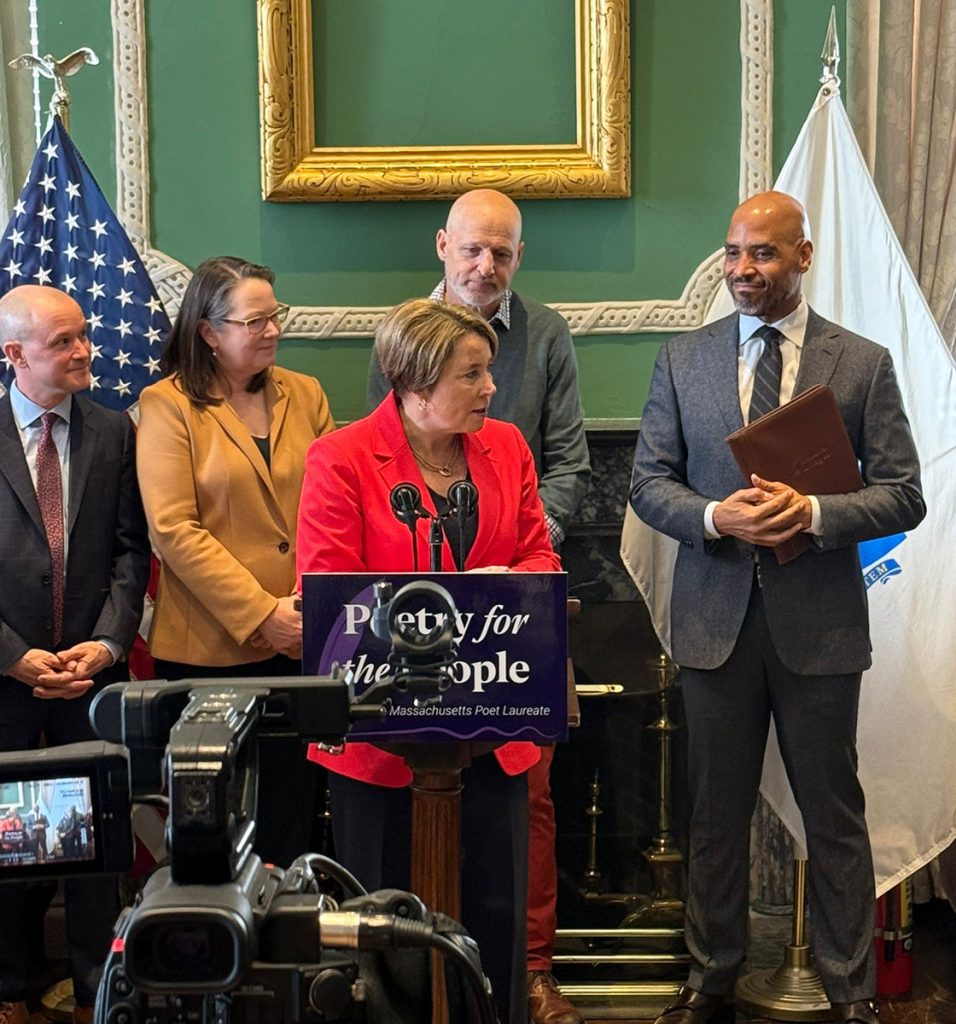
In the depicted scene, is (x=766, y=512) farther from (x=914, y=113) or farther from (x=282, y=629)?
(x=914, y=113)

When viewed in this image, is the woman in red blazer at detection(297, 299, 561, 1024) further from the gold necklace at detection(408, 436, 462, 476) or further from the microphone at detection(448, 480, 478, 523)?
the microphone at detection(448, 480, 478, 523)

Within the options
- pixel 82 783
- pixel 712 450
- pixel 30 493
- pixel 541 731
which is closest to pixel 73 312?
pixel 30 493

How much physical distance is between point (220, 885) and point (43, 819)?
0.94 feet

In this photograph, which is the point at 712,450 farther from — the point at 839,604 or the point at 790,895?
the point at 790,895

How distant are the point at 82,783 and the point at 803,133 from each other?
310 cm

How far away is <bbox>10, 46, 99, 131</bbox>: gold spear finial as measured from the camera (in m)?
3.98

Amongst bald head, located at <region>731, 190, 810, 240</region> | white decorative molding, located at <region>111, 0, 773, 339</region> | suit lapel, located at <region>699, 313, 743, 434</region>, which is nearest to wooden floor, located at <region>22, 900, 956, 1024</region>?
suit lapel, located at <region>699, 313, 743, 434</region>

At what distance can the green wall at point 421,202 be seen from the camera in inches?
165

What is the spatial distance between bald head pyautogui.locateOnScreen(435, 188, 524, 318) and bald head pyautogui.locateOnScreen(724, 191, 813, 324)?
0.55 metres

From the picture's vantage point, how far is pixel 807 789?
3.46 m

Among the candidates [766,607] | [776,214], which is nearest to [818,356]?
[776,214]

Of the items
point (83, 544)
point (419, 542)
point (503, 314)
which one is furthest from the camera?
point (503, 314)

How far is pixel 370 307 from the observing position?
4.21 m

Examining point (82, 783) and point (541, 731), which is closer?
point (82, 783)
